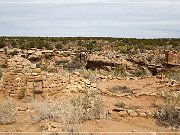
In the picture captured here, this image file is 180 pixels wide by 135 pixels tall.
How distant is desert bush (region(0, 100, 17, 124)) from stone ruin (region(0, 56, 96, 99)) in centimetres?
253

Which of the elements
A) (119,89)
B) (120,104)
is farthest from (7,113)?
(119,89)

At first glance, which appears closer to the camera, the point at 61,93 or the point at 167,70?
the point at 61,93

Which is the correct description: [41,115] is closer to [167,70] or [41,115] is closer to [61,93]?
[61,93]

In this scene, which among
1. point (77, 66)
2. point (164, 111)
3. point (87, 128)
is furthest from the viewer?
point (77, 66)

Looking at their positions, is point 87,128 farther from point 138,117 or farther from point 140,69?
point 140,69

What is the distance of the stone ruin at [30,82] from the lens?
39.6 feet

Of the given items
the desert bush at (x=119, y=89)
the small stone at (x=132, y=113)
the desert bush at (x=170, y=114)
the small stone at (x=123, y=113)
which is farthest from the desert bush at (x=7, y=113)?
the desert bush at (x=119, y=89)

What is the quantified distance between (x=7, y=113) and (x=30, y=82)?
325 cm

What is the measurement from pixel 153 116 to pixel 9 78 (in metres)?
5.23

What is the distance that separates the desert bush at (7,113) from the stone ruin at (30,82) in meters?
2.53

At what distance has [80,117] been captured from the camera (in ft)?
28.5

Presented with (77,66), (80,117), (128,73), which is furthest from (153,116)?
(77,66)

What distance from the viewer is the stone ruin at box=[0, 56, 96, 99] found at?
12.1 metres

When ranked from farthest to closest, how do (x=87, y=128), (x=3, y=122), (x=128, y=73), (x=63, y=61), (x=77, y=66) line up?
(x=63, y=61)
(x=77, y=66)
(x=128, y=73)
(x=3, y=122)
(x=87, y=128)
